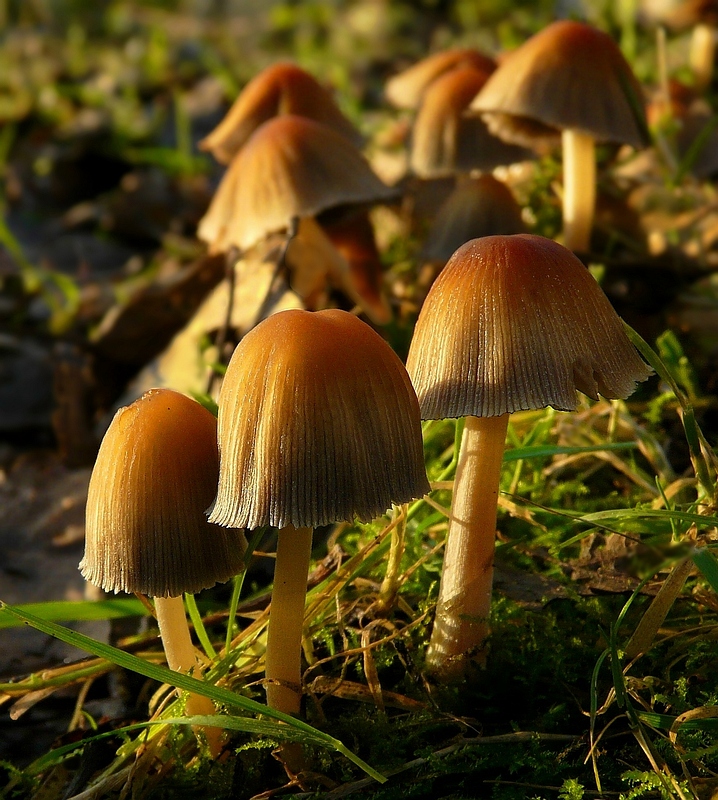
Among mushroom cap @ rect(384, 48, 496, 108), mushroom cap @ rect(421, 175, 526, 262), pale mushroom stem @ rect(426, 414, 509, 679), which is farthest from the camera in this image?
mushroom cap @ rect(384, 48, 496, 108)

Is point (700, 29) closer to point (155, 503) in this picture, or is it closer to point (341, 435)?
point (341, 435)

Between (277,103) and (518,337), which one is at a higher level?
(277,103)

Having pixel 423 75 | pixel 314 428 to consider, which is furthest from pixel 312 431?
pixel 423 75

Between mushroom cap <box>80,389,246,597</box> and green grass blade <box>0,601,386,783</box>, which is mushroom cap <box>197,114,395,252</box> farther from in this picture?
green grass blade <box>0,601,386,783</box>

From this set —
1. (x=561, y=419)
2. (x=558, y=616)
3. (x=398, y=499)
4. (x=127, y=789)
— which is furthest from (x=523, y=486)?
(x=127, y=789)

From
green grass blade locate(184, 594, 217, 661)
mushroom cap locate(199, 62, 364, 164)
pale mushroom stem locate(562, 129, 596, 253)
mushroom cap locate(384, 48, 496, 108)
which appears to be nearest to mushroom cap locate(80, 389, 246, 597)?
green grass blade locate(184, 594, 217, 661)

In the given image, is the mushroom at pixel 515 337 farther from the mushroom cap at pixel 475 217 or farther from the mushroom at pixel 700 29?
the mushroom at pixel 700 29
